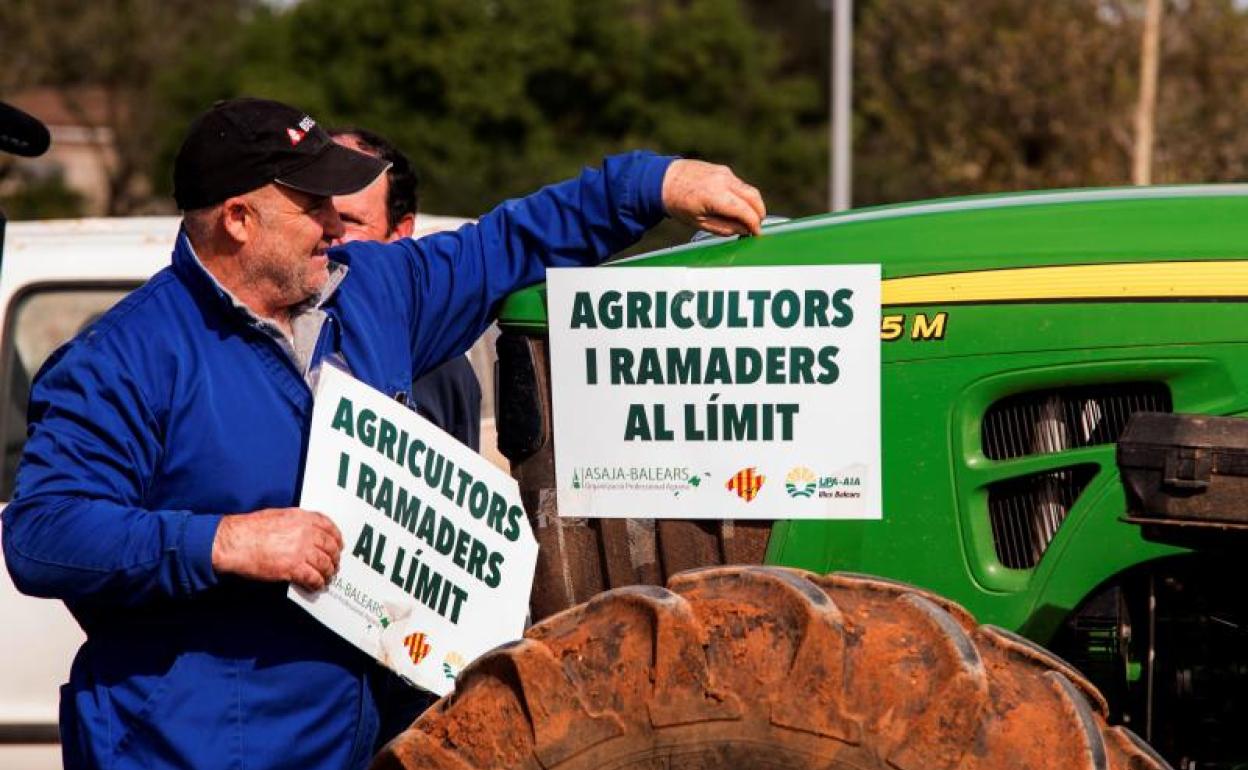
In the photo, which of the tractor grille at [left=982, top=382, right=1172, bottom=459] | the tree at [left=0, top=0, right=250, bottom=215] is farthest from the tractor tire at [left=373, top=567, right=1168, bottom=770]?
the tree at [left=0, top=0, right=250, bottom=215]

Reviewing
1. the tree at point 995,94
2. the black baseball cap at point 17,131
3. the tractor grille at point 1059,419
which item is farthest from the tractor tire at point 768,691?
the tree at point 995,94

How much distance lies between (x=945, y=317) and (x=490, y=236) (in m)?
0.89

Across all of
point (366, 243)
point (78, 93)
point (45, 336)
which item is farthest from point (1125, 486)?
point (78, 93)

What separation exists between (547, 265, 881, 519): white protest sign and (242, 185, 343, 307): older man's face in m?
0.45

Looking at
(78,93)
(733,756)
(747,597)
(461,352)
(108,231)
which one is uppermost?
(78,93)

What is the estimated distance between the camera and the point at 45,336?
553cm

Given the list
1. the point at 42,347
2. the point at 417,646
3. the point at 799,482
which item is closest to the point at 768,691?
the point at 799,482

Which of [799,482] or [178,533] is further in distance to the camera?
[799,482]

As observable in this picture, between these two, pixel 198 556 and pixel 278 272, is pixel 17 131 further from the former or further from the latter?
pixel 198 556

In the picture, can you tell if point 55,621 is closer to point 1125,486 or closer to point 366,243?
point 366,243

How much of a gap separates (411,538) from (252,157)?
27.7 inches

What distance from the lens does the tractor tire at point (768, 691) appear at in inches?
117

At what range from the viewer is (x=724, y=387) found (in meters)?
3.46

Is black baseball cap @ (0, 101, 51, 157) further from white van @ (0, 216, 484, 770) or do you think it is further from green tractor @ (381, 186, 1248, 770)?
white van @ (0, 216, 484, 770)
